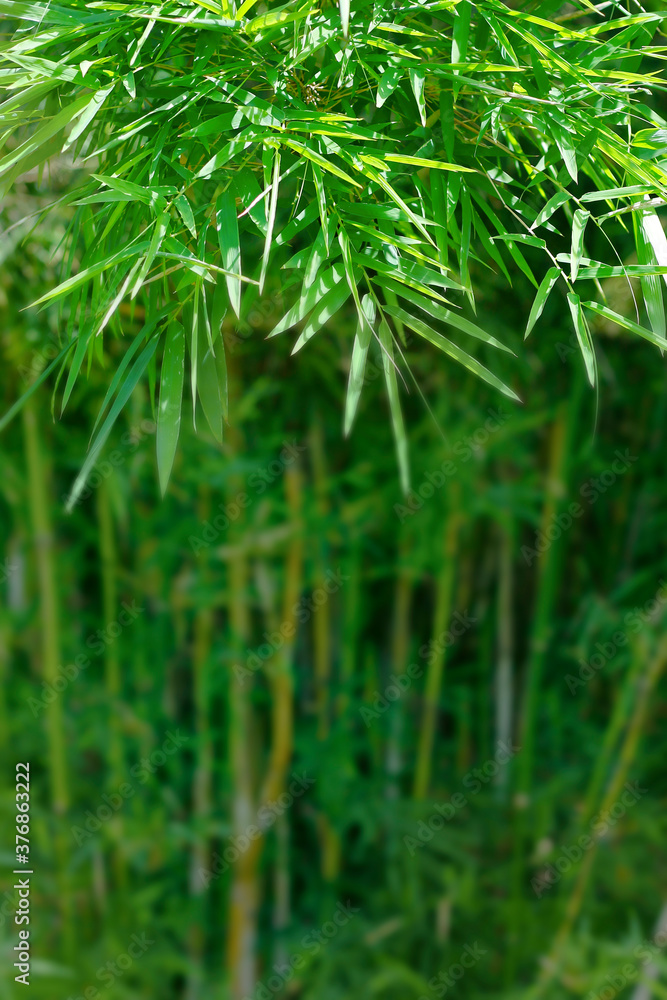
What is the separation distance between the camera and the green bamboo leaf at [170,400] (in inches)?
18.4

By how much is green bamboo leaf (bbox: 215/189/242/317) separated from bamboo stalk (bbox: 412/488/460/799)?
75 cm

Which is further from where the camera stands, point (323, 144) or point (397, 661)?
point (397, 661)

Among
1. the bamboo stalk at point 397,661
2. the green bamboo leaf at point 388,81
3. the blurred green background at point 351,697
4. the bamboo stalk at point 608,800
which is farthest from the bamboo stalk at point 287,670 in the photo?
the green bamboo leaf at point 388,81

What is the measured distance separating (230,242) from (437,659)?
89 cm

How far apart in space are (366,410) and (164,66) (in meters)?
0.70

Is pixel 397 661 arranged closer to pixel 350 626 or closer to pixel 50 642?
pixel 350 626

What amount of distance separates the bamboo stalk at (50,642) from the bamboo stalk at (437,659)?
1.82 ft

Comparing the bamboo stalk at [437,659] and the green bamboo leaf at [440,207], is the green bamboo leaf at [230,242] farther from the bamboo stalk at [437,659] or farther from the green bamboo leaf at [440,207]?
the bamboo stalk at [437,659]

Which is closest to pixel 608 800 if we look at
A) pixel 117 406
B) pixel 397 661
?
pixel 397 661

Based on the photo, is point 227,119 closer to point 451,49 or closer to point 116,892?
point 451,49

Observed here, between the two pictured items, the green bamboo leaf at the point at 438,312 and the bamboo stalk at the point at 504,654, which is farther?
the bamboo stalk at the point at 504,654

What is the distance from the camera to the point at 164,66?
19.7 inches

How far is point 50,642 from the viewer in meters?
1.23

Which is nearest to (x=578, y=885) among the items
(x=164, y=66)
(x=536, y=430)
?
(x=536, y=430)
